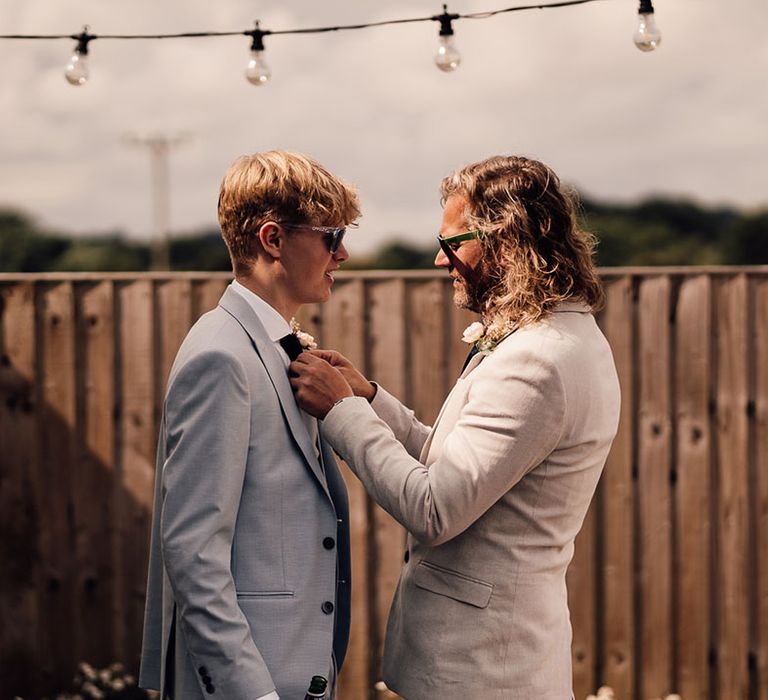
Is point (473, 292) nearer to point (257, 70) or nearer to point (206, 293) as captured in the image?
point (257, 70)

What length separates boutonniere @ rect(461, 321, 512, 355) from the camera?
216cm

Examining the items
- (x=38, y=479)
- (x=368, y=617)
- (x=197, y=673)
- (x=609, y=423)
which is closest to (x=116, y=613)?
(x=38, y=479)

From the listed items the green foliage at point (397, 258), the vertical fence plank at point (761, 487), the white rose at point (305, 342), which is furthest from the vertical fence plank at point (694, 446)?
the green foliage at point (397, 258)

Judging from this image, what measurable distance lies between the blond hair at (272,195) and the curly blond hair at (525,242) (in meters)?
0.34

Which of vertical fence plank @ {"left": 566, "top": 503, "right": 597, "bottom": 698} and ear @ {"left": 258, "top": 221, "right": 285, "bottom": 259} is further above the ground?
ear @ {"left": 258, "top": 221, "right": 285, "bottom": 259}

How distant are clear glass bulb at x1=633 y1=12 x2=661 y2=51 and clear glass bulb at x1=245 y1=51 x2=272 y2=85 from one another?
1189mm

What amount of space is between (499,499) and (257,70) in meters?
1.80

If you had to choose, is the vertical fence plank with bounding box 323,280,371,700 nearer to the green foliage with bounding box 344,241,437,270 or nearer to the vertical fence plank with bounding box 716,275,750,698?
the vertical fence plank with bounding box 716,275,750,698

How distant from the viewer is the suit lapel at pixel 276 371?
1.97m

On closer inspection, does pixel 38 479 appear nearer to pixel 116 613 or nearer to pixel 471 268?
pixel 116 613

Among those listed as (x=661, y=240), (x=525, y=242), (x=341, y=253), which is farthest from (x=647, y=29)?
(x=661, y=240)

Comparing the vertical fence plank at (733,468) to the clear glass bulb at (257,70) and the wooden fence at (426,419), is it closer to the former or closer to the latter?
the wooden fence at (426,419)

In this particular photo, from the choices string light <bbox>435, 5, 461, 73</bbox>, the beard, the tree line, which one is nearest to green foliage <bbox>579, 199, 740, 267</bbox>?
the tree line

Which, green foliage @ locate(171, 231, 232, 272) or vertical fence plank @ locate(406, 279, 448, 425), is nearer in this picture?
vertical fence plank @ locate(406, 279, 448, 425)
